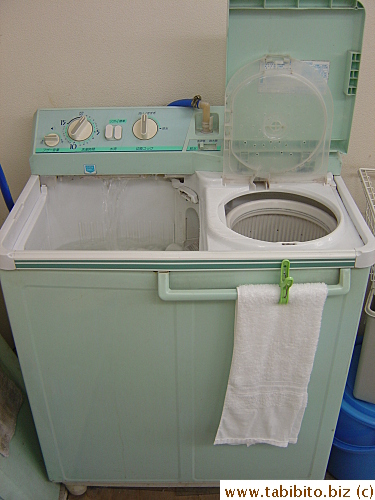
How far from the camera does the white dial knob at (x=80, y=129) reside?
1.81 meters

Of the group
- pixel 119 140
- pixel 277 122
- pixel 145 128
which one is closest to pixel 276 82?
pixel 277 122

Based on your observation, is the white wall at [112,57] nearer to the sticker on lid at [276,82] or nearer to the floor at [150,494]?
the sticker on lid at [276,82]

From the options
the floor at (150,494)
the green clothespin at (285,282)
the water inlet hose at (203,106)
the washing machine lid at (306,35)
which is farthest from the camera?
the floor at (150,494)

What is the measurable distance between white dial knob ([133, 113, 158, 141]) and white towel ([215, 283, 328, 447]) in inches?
28.1

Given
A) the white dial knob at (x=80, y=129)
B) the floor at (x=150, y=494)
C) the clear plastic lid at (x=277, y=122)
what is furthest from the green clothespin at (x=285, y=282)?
the floor at (x=150, y=494)

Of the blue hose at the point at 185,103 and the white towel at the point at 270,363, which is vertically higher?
the blue hose at the point at 185,103

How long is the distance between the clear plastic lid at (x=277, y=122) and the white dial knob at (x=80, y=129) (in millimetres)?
498

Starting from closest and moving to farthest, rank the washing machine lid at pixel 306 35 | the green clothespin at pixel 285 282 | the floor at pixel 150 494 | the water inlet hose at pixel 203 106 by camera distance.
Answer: the green clothespin at pixel 285 282 < the washing machine lid at pixel 306 35 < the water inlet hose at pixel 203 106 < the floor at pixel 150 494

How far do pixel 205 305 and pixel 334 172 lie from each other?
0.74 m

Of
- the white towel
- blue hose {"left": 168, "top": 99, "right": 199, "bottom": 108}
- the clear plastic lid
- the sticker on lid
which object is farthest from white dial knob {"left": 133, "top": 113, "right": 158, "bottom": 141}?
the white towel

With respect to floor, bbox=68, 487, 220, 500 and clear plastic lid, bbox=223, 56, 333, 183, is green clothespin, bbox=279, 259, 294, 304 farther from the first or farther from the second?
floor, bbox=68, 487, 220, 500

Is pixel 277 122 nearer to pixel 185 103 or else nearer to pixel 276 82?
pixel 276 82

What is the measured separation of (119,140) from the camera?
182 cm

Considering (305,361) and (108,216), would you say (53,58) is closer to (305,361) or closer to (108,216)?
(108,216)
